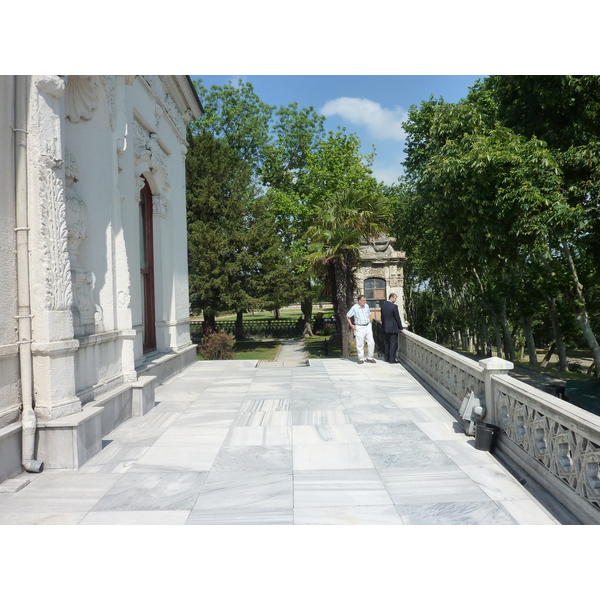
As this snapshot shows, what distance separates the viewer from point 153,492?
14.4 ft

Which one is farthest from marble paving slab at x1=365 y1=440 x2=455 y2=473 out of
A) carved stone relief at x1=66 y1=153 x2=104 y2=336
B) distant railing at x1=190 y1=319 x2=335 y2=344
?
distant railing at x1=190 y1=319 x2=335 y2=344

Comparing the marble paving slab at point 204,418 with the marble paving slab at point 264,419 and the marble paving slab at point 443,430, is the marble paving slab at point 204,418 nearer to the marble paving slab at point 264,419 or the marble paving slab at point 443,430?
the marble paving slab at point 264,419

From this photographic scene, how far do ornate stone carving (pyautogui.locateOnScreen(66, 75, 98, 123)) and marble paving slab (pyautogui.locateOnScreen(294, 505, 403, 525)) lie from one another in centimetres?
577

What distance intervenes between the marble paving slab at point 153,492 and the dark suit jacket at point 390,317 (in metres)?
7.89

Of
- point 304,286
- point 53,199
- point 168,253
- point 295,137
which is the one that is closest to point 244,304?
point 304,286

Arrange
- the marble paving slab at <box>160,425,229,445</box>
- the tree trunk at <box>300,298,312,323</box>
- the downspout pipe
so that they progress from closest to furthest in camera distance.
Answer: the downspout pipe, the marble paving slab at <box>160,425,229,445</box>, the tree trunk at <box>300,298,312,323</box>

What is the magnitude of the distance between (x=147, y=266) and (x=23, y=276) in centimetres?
639

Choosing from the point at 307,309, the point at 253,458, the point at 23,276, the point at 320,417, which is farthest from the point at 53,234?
the point at 307,309

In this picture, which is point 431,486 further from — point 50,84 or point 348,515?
point 50,84

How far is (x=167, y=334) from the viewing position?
11891mm

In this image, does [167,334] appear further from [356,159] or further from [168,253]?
[356,159]

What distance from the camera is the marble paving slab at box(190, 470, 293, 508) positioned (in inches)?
161

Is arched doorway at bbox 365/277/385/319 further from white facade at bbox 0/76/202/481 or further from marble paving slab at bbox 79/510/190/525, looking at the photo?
marble paving slab at bbox 79/510/190/525

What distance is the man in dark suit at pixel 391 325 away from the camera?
38.9 ft
